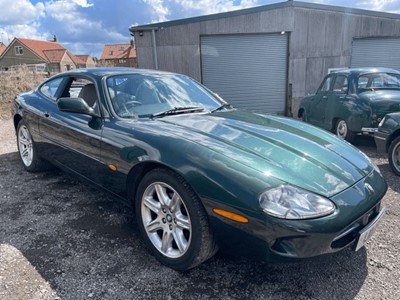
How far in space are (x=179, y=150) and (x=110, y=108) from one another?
106cm

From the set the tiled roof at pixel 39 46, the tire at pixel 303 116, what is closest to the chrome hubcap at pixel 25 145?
the tire at pixel 303 116

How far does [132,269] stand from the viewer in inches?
93.5

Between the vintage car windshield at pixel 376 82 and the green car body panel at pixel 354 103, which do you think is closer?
the green car body panel at pixel 354 103

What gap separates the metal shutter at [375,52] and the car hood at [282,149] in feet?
35.4

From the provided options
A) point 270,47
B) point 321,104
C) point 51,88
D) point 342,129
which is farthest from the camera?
point 270,47

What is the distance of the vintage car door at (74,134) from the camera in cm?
Answer: 297

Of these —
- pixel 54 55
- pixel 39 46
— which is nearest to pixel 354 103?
pixel 54 55

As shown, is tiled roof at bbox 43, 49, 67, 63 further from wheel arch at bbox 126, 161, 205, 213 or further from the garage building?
wheel arch at bbox 126, 161, 205, 213

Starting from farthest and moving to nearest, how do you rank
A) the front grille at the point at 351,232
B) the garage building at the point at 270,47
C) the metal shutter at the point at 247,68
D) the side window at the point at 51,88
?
the metal shutter at the point at 247,68 → the garage building at the point at 270,47 → the side window at the point at 51,88 → the front grille at the point at 351,232

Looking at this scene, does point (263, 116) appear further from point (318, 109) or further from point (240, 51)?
point (240, 51)

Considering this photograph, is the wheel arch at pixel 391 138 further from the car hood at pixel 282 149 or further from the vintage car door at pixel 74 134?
the vintage car door at pixel 74 134

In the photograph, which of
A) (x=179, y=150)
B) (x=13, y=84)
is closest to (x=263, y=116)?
(x=179, y=150)

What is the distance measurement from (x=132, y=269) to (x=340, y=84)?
5.96 m

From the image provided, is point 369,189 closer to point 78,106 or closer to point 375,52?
point 78,106
